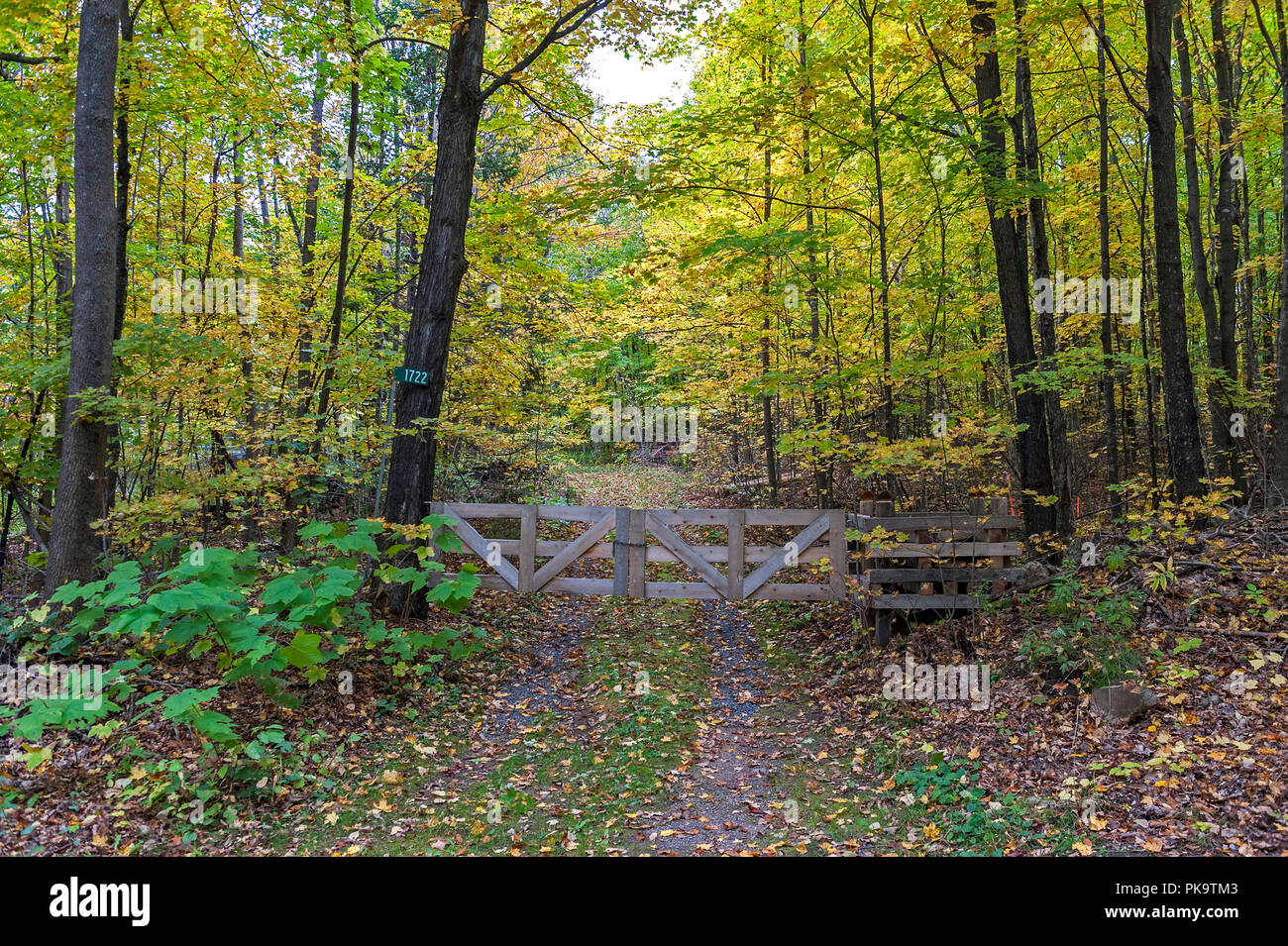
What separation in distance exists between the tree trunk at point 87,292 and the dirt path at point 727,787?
18.5 feet

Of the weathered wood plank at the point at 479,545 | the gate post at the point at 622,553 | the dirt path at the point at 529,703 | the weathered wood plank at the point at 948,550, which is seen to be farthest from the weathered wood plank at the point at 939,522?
→ the weathered wood plank at the point at 479,545

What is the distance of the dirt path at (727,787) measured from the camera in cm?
436

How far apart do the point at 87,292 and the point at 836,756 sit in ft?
25.4

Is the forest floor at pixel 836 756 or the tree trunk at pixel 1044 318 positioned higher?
the tree trunk at pixel 1044 318

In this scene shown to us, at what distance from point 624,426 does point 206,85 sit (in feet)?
73.3

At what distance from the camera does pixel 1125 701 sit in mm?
4766

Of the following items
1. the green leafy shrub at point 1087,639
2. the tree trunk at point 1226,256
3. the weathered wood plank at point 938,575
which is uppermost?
the tree trunk at point 1226,256

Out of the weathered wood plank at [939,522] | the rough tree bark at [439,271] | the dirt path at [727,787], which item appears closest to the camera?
the dirt path at [727,787]


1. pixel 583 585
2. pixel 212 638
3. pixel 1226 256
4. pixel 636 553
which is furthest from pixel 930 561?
pixel 1226 256

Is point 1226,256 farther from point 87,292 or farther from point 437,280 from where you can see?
point 87,292

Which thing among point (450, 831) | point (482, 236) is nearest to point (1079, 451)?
point (482, 236)

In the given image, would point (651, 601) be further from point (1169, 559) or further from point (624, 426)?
point (624, 426)

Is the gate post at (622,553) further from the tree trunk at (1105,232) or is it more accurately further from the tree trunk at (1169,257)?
the tree trunk at (1169,257)

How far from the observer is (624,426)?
2998 centimetres
